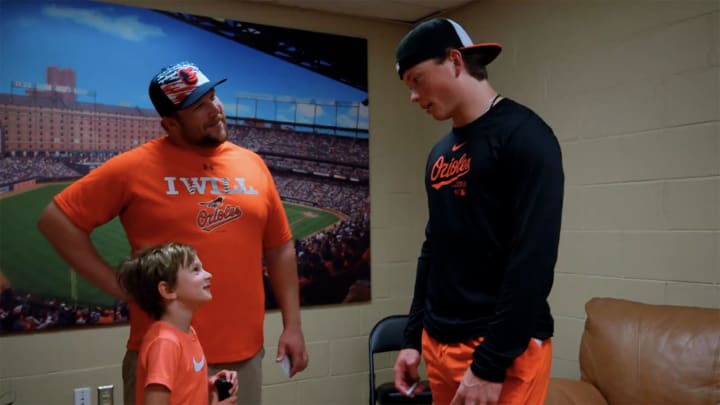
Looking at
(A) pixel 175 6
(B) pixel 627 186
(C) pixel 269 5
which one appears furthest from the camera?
(C) pixel 269 5

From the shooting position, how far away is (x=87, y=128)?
287 cm

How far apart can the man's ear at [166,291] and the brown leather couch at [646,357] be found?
1.42 meters

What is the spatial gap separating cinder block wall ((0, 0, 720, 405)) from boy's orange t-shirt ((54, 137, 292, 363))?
1.17m

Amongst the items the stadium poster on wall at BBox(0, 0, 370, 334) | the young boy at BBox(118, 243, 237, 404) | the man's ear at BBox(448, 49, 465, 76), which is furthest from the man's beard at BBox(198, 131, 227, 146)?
the stadium poster on wall at BBox(0, 0, 370, 334)

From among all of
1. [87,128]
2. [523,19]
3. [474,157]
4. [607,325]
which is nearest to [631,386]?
[607,325]

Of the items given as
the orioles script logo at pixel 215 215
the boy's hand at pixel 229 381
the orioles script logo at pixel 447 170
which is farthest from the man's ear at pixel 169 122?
the orioles script logo at pixel 447 170

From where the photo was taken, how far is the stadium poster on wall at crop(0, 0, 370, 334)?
2727 millimetres

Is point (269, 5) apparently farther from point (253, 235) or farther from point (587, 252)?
point (587, 252)

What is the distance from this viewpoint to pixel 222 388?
1.86 m

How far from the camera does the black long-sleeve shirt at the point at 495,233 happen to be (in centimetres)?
128

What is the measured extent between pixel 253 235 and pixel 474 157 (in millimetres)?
960

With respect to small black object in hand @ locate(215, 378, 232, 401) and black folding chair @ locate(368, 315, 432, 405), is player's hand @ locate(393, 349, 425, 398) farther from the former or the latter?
black folding chair @ locate(368, 315, 432, 405)

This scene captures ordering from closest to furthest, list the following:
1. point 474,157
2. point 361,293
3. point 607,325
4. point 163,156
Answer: point 474,157 < point 163,156 < point 607,325 < point 361,293

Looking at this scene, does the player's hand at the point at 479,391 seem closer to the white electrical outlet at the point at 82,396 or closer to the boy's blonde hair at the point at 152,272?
the boy's blonde hair at the point at 152,272
